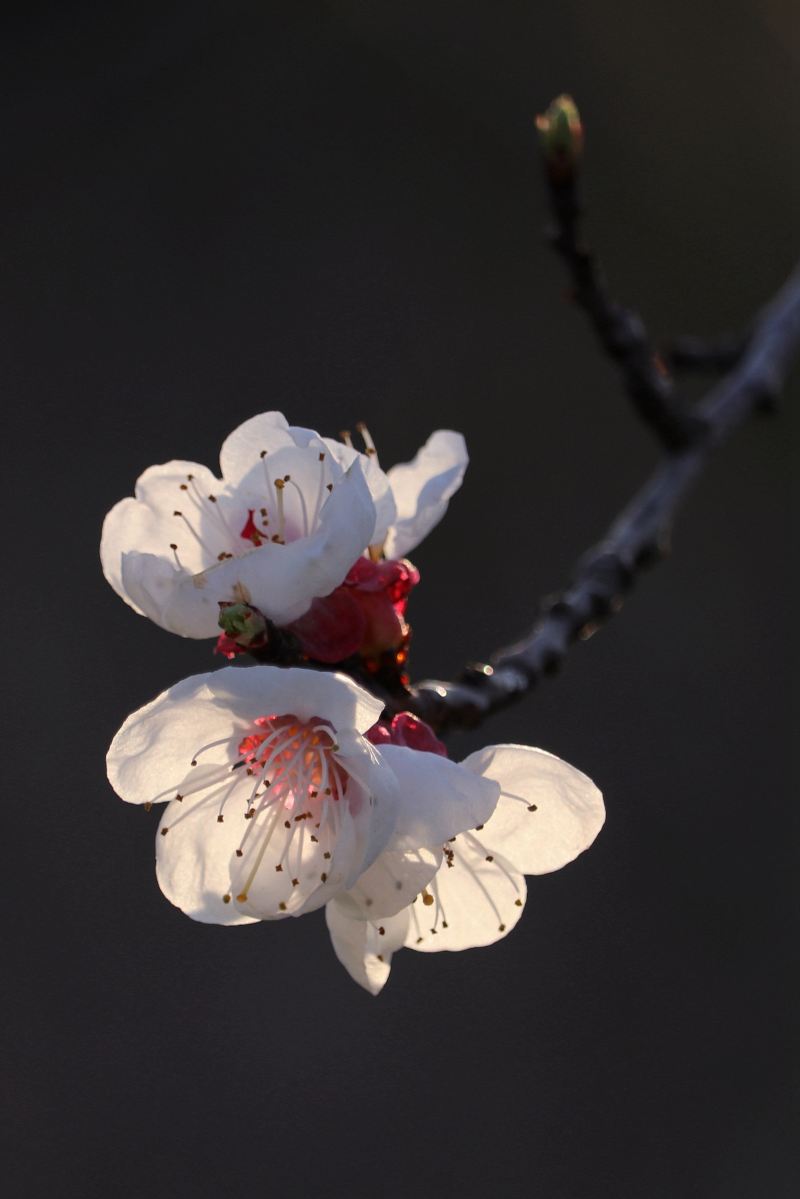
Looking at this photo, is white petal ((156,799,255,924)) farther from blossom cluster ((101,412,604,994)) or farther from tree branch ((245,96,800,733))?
tree branch ((245,96,800,733))

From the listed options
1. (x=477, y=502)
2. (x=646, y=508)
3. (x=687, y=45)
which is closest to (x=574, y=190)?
(x=646, y=508)

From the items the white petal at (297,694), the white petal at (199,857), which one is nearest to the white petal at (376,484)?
the white petal at (297,694)

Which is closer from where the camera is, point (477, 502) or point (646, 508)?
point (646, 508)

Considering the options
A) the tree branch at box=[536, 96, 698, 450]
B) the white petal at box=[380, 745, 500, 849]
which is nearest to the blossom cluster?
the white petal at box=[380, 745, 500, 849]

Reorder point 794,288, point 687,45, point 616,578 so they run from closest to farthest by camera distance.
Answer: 1. point 616,578
2. point 794,288
3. point 687,45

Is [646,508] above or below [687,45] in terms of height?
below

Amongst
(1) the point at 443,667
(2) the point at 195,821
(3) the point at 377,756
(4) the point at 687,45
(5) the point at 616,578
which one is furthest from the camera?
(4) the point at 687,45

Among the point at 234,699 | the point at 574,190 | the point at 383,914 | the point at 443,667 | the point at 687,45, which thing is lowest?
the point at 443,667

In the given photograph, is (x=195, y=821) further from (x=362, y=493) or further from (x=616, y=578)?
(x=616, y=578)
